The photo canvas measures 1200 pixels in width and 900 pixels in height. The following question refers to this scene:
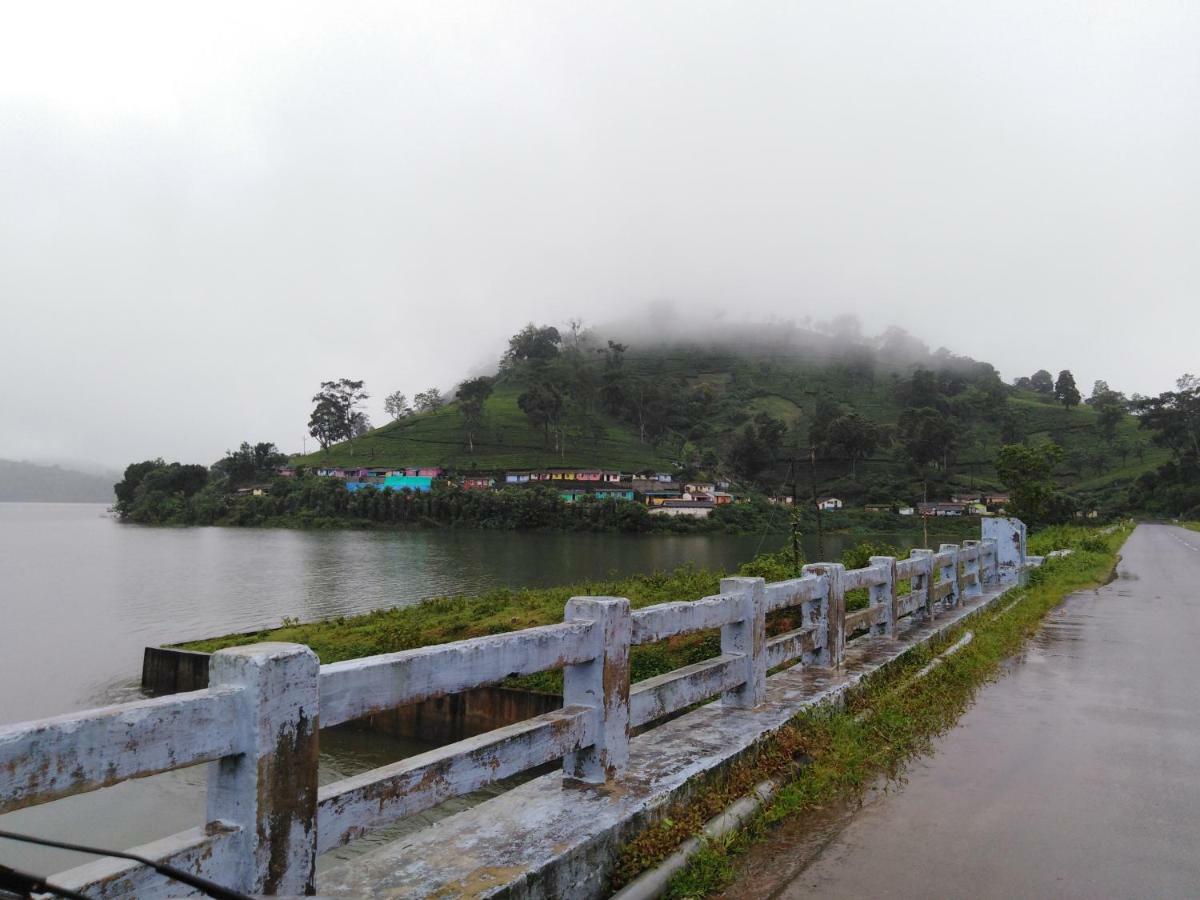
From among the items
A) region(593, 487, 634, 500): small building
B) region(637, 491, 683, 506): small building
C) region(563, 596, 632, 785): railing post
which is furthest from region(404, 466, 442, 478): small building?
region(563, 596, 632, 785): railing post

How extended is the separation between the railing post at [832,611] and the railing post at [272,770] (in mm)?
5629

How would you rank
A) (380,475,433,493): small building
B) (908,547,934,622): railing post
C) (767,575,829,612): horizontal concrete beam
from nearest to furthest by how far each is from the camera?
(767,575,829,612): horizontal concrete beam, (908,547,934,622): railing post, (380,475,433,493): small building

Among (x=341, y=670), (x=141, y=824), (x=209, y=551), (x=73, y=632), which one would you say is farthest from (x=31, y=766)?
(x=209, y=551)

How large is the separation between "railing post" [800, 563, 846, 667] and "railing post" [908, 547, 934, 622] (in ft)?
12.4

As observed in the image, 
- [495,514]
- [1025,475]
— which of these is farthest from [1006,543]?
[495,514]

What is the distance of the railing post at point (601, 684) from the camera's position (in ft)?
14.5

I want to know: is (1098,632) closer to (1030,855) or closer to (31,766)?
(1030,855)

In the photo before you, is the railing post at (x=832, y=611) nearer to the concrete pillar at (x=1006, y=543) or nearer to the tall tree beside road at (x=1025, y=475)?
the concrete pillar at (x=1006, y=543)

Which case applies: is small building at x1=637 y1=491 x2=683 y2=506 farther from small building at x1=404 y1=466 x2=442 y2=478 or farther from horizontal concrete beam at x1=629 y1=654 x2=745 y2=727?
horizontal concrete beam at x1=629 y1=654 x2=745 y2=727

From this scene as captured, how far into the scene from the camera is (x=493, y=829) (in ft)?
12.9

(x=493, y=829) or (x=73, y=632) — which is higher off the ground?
(x=493, y=829)

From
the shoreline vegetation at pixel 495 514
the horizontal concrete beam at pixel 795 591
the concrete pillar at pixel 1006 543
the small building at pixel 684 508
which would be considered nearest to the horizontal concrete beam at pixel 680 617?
the horizontal concrete beam at pixel 795 591

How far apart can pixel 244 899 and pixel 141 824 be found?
521 inches

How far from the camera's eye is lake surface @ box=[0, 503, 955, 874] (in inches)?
524
